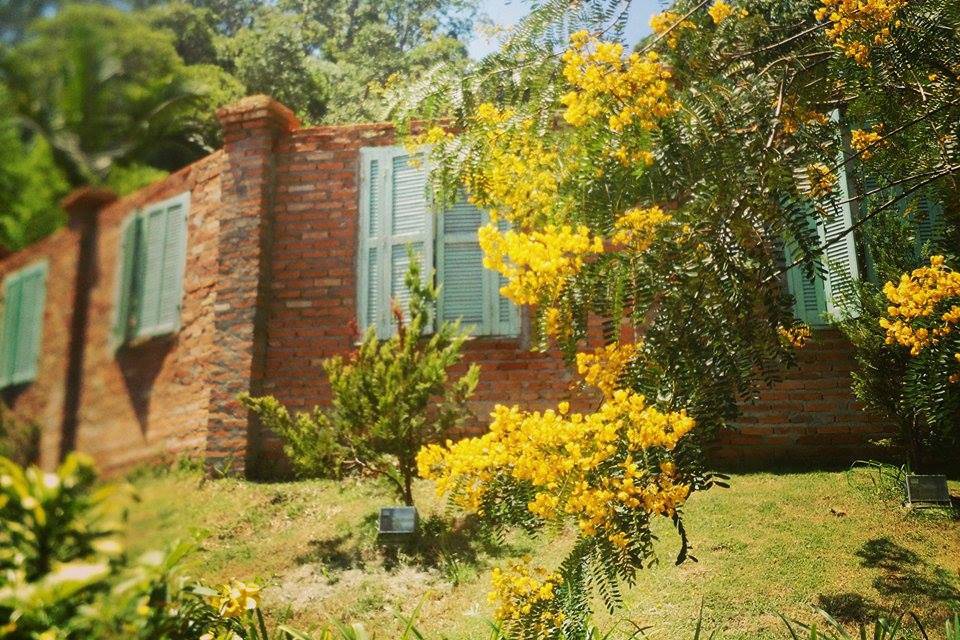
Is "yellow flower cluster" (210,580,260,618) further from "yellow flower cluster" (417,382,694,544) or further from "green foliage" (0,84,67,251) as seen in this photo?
"green foliage" (0,84,67,251)

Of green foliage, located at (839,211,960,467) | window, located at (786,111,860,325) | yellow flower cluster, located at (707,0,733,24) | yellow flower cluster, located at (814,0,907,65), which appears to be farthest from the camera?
window, located at (786,111,860,325)

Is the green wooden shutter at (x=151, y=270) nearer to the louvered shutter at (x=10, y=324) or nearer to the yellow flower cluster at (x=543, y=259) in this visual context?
the yellow flower cluster at (x=543, y=259)

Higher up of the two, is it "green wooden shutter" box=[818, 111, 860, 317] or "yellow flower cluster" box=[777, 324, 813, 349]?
"green wooden shutter" box=[818, 111, 860, 317]

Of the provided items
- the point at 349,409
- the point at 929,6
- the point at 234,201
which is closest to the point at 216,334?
the point at 234,201

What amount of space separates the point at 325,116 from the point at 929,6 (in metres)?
9.85

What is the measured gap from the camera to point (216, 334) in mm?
6500

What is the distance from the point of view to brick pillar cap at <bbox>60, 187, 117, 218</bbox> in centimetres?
151

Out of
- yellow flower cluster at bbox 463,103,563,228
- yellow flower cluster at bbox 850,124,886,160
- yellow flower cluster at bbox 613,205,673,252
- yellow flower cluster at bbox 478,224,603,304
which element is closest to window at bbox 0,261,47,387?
yellow flower cluster at bbox 478,224,603,304

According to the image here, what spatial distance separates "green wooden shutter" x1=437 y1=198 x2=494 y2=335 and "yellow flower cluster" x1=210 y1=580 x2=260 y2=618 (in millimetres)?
3891

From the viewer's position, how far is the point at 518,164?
3396mm

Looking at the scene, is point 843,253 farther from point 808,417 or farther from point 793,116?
point 793,116

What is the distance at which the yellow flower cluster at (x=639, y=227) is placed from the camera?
9.56 feet

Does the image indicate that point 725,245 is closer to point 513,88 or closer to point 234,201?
point 513,88

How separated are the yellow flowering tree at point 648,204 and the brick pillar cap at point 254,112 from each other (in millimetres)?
3635
